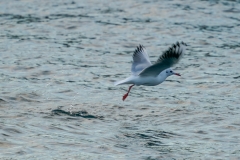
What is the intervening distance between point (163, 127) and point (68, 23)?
9.96 metres

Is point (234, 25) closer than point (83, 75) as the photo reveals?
No

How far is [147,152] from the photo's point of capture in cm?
1274

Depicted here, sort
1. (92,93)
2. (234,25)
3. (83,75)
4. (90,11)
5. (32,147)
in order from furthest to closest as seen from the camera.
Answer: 1. (90,11)
2. (234,25)
3. (83,75)
4. (92,93)
5. (32,147)

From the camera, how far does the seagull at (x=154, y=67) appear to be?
43.6ft

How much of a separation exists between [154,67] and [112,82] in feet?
14.1

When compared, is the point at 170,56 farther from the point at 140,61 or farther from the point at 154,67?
the point at 140,61

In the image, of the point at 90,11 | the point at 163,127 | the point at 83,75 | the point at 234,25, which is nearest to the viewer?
the point at 163,127

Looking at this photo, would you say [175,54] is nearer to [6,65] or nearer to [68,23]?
[6,65]

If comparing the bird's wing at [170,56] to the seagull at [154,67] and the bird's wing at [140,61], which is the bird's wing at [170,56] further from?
the bird's wing at [140,61]

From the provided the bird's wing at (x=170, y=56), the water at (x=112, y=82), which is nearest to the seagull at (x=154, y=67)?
the bird's wing at (x=170, y=56)

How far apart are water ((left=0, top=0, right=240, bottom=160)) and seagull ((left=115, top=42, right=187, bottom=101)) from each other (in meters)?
0.93

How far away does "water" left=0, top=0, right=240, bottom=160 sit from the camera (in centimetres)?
1309

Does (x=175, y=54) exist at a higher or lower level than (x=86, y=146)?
higher

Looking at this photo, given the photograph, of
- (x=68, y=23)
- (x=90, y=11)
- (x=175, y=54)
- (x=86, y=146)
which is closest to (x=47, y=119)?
(x=86, y=146)
